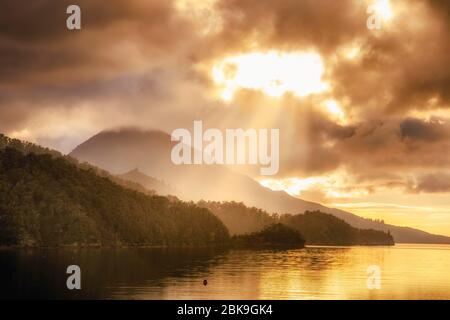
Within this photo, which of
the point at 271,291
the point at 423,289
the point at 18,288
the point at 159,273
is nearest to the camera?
the point at 18,288

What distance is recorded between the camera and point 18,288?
87.8 metres
